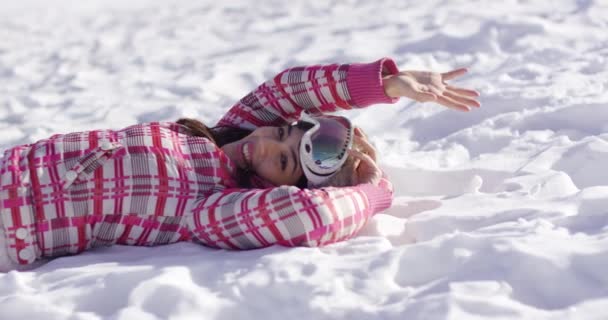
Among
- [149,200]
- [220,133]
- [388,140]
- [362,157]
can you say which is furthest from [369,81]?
[149,200]

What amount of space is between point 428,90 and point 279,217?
0.85 m

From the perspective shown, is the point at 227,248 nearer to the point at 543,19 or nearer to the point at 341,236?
the point at 341,236

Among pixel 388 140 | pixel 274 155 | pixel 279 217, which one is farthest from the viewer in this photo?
pixel 388 140

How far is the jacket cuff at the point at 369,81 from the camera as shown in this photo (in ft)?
8.81

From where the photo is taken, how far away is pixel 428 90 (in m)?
2.64

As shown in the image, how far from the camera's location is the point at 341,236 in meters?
2.20

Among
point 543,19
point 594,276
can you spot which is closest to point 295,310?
point 594,276

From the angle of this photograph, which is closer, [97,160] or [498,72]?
[97,160]

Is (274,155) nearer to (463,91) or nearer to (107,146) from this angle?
(107,146)

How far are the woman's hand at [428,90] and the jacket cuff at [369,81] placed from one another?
0.11 feet

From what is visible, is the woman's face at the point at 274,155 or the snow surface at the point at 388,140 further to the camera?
the woman's face at the point at 274,155

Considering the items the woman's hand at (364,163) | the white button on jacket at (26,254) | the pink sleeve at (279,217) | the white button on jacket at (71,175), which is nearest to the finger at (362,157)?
the woman's hand at (364,163)

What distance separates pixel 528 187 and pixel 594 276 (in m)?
0.83

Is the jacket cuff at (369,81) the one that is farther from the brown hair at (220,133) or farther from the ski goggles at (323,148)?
the brown hair at (220,133)
